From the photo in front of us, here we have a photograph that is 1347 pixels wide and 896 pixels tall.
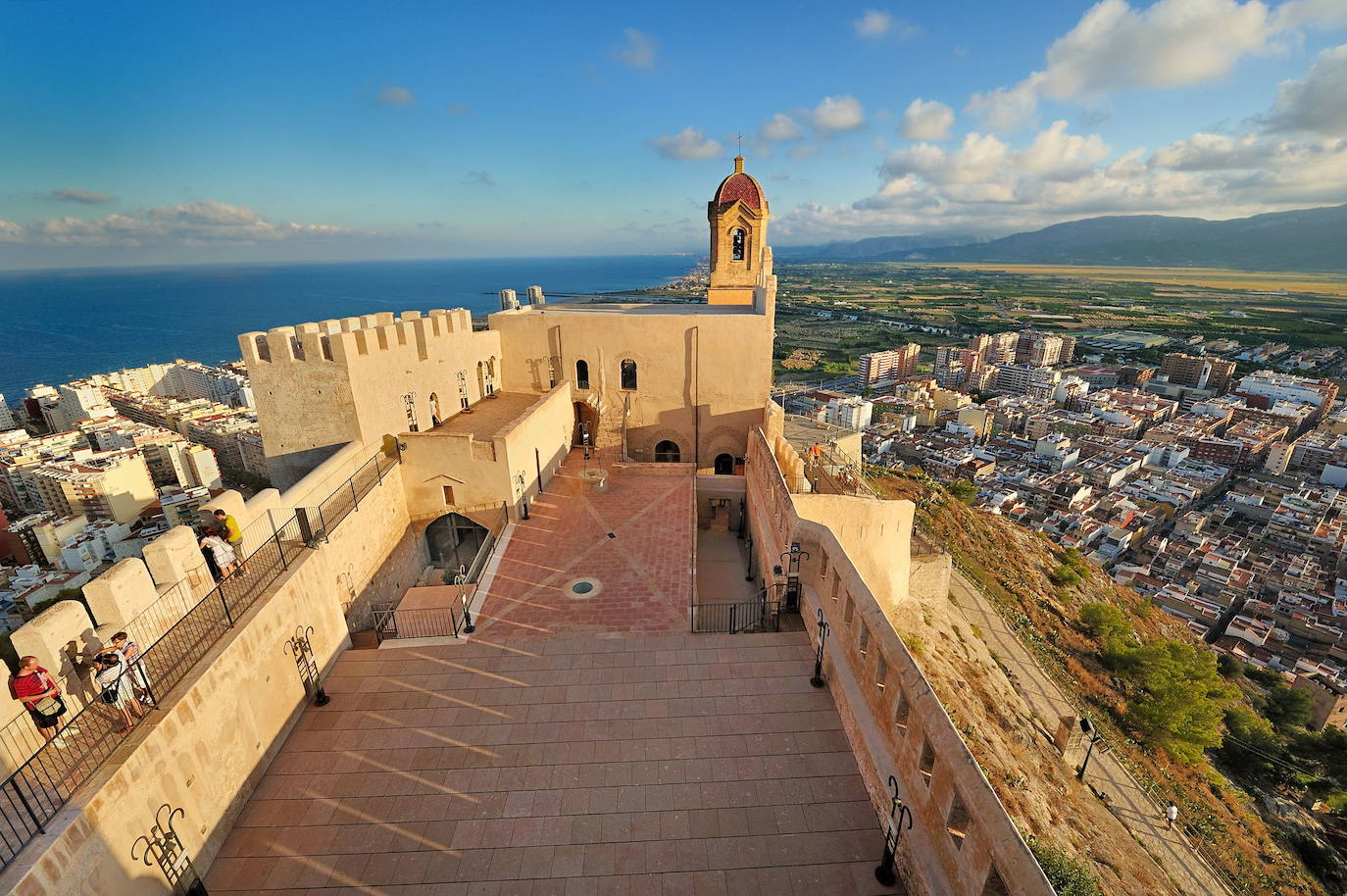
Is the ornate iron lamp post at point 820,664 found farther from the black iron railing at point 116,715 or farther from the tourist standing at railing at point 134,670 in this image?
the tourist standing at railing at point 134,670

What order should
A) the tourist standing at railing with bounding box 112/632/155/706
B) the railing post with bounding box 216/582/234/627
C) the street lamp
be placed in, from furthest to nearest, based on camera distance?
the street lamp, the railing post with bounding box 216/582/234/627, the tourist standing at railing with bounding box 112/632/155/706

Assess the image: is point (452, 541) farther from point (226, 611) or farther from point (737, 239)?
point (737, 239)

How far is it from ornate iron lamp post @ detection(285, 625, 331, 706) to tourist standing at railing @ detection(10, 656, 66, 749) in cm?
232

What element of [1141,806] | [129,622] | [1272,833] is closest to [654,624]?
[129,622]

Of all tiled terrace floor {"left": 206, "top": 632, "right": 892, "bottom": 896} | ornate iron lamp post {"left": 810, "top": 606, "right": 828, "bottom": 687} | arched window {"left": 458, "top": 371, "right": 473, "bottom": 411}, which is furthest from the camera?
arched window {"left": 458, "top": 371, "right": 473, "bottom": 411}

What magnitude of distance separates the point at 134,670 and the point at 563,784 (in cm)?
419

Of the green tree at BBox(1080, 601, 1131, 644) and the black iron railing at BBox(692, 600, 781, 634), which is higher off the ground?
the black iron railing at BBox(692, 600, 781, 634)

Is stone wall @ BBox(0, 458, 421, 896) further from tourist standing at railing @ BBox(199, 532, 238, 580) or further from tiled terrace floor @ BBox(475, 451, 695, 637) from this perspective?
tiled terrace floor @ BBox(475, 451, 695, 637)

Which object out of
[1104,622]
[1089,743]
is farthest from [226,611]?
[1104,622]

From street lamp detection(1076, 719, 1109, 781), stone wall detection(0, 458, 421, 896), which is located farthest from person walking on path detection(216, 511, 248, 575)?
street lamp detection(1076, 719, 1109, 781)

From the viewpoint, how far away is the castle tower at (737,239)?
74.6ft

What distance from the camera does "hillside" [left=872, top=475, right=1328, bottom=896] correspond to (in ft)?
46.2

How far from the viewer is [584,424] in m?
19.1

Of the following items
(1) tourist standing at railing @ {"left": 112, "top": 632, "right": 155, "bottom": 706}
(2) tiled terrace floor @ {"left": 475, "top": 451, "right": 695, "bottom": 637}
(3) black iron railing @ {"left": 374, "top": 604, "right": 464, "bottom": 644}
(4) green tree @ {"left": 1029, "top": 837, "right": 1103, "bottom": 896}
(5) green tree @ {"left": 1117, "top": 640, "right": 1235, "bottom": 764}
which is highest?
(1) tourist standing at railing @ {"left": 112, "top": 632, "right": 155, "bottom": 706}
